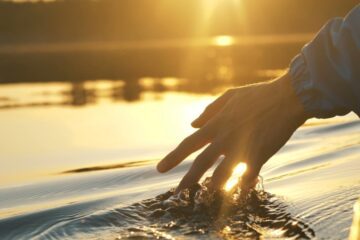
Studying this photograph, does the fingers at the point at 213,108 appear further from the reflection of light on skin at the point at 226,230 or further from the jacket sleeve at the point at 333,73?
the reflection of light on skin at the point at 226,230

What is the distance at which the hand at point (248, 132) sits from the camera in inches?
Result: 87.3

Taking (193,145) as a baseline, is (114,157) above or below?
above

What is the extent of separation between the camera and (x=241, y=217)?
2.76 m

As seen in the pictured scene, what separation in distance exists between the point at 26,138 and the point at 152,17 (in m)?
59.4

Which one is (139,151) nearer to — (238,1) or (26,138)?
(26,138)

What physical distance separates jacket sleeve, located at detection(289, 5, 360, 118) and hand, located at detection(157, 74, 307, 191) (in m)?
0.05

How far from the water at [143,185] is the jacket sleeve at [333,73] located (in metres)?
0.55

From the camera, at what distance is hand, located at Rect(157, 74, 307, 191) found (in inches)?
87.3

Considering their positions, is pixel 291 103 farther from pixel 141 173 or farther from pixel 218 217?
pixel 141 173

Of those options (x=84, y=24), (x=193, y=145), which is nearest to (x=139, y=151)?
(x=193, y=145)

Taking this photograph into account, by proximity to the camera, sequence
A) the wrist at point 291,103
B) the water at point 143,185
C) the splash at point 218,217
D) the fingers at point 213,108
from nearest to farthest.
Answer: the wrist at point 291,103 → the fingers at point 213,108 → the splash at point 218,217 → the water at point 143,185

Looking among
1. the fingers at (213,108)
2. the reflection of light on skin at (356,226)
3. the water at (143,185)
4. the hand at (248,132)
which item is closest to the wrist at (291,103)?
the hand at (248,132)

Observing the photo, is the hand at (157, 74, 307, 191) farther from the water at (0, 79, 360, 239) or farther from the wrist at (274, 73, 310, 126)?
the water at (0, 79, 360, 239)

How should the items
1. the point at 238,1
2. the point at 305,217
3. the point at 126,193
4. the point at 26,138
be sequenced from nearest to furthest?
1. the point at 305,217
2. the point at 126,193
3. the point at 26,138
4. the point at 238,1
